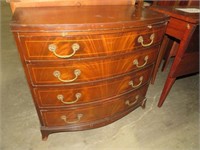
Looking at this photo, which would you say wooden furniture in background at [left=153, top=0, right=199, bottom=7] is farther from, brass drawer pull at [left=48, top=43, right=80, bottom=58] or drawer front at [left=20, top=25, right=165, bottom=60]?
brass drawer pull at [left=48, top=43, right=80, bottom=58]

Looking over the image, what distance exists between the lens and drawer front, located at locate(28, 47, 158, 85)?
34.4 inches

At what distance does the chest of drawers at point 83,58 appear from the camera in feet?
2.56

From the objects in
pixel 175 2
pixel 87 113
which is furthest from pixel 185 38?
pixel 87 113

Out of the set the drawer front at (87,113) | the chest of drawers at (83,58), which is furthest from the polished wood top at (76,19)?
the drawer front at (87,113)

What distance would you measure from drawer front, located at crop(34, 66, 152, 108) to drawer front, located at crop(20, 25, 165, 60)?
0.73 feet

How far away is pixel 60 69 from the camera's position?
88cm

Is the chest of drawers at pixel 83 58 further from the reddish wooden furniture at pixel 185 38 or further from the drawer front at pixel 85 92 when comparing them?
the reddish wooden furniture at pixel 185 38

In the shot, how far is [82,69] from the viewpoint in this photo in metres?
0.92

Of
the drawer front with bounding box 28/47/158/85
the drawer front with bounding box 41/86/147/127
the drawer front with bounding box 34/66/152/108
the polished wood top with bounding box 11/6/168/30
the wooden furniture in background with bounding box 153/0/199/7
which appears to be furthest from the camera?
the wooden furniture in background with bounding box 153/0/199/7

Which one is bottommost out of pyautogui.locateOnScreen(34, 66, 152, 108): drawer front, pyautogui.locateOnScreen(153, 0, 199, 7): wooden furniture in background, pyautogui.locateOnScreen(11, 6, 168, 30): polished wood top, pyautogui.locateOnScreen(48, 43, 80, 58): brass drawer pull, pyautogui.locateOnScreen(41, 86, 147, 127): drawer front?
pyautogui.locateOnScreen(41, 86, 147, 127): drawer front

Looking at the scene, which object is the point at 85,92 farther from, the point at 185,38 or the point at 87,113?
the point at 185,38

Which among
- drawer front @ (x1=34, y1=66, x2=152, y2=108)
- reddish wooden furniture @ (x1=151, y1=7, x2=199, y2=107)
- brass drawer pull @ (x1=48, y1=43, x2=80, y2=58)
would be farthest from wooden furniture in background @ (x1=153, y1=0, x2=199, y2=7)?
brass drawer pull @ (x1=48, y1=43, x2=80, y2=58)

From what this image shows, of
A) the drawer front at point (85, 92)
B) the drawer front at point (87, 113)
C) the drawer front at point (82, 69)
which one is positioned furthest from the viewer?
the drawer front at point (87, 113)

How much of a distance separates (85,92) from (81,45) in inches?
13.2
